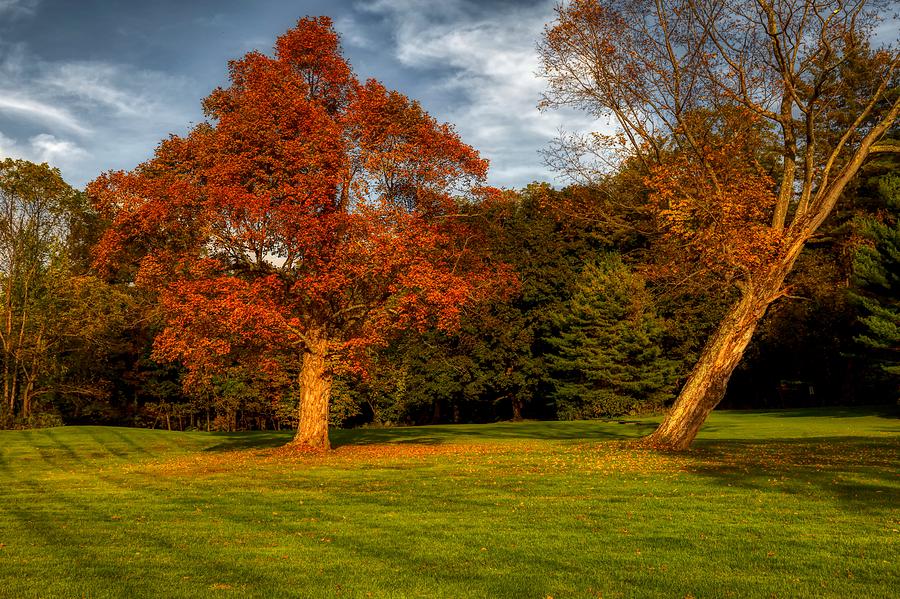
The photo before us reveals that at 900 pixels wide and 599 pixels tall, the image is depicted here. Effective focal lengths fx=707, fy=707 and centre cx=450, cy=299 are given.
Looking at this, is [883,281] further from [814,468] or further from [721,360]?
[814,468]

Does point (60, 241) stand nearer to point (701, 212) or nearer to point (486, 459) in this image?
point (486, 459)

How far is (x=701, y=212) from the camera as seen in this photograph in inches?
807

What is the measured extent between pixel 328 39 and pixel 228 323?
11287 millimetres

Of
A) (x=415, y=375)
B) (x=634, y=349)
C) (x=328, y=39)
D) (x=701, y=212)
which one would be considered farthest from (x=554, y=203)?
(x=415, y=375)

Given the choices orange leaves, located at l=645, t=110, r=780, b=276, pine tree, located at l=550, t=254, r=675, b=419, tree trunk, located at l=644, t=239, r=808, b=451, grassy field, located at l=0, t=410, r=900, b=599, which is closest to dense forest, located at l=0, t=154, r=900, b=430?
pine tree, located at l=550, t=254, r=675, b=419

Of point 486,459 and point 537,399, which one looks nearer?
point 486,459

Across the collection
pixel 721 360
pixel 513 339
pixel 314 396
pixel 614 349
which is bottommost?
pixel 314 396

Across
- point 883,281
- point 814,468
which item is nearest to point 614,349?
point 883,281

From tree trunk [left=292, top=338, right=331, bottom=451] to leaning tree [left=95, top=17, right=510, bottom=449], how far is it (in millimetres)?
48

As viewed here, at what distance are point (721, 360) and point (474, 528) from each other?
1323 cm

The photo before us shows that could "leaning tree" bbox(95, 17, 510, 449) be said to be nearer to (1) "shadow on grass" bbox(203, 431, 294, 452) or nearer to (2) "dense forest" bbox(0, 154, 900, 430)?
(1) "shadow on grass" bbox(203, 431, 294, 452)

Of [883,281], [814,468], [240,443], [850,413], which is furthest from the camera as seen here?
[850,413]

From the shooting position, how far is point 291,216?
22.1 meters

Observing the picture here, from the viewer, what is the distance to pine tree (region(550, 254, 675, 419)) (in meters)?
52.3
